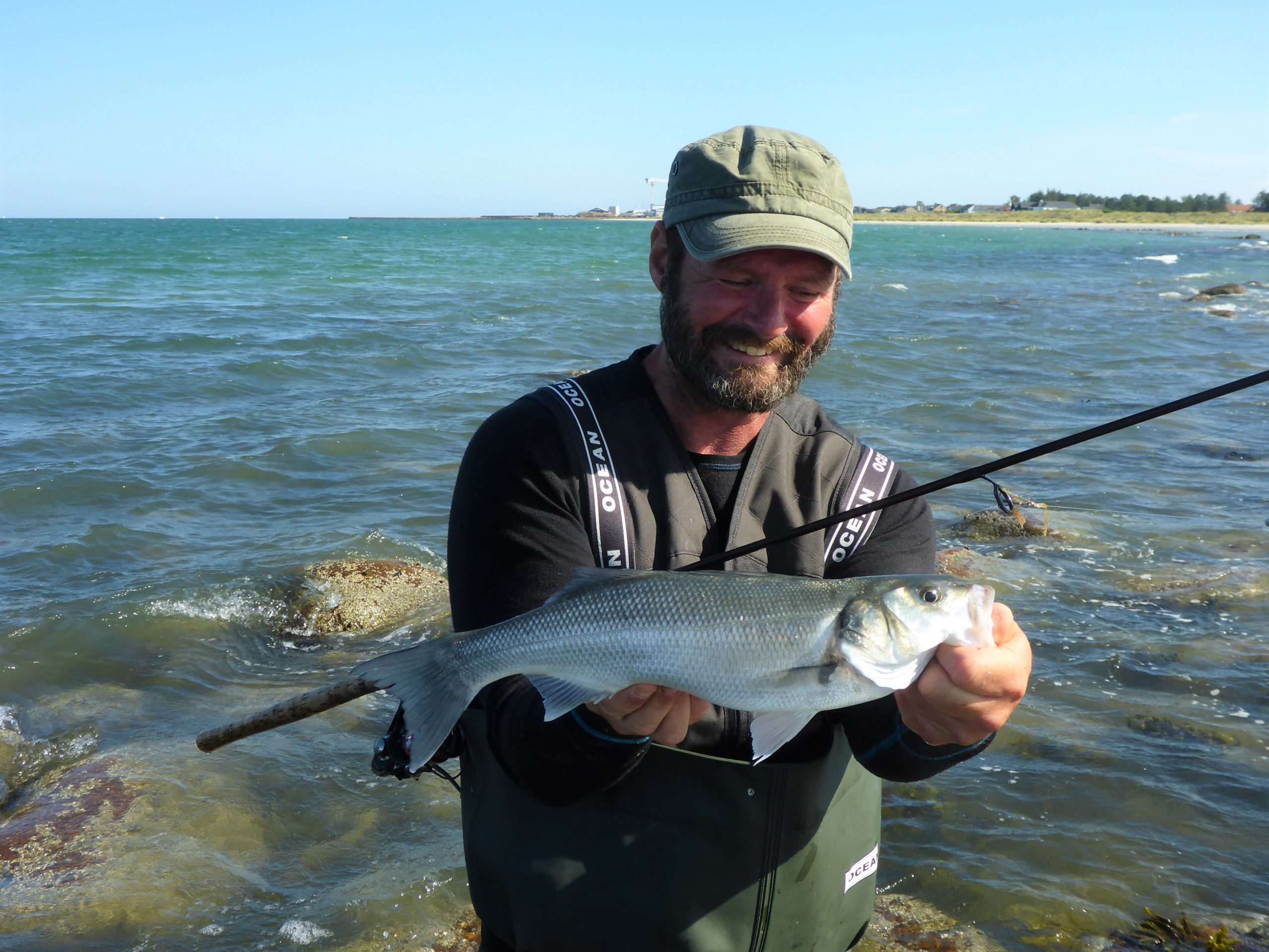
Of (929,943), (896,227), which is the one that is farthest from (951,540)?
(896,227)

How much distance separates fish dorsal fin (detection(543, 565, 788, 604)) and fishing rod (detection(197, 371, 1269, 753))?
157mm

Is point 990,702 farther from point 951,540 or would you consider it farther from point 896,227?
point 896,227

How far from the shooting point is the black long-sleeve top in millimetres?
2652

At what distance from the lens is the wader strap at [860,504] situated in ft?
10.1

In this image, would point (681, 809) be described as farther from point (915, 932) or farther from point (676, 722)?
point (915, 932)

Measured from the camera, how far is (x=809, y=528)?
2.89 metres

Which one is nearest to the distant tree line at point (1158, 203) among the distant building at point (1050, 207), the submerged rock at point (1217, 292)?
the distant building at point (1050, 207)

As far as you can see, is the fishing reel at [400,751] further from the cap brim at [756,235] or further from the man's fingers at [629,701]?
the cap brim at [756,235]

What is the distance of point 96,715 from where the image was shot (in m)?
6.14

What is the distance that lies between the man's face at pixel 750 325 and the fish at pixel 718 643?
64cm

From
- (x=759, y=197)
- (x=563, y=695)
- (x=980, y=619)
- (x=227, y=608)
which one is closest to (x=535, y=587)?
(x=563, y=695)

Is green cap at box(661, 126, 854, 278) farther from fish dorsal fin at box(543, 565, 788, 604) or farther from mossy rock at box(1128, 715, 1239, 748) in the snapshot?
mossy rock at box(1128, 715, 1239, 748)

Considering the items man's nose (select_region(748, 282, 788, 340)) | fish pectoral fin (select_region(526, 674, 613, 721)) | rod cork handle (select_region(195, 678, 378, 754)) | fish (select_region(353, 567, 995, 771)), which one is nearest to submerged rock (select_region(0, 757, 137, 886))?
rod cork handle (select_region(195, 678, 378, 754))

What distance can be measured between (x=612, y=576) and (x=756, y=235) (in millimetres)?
1062
